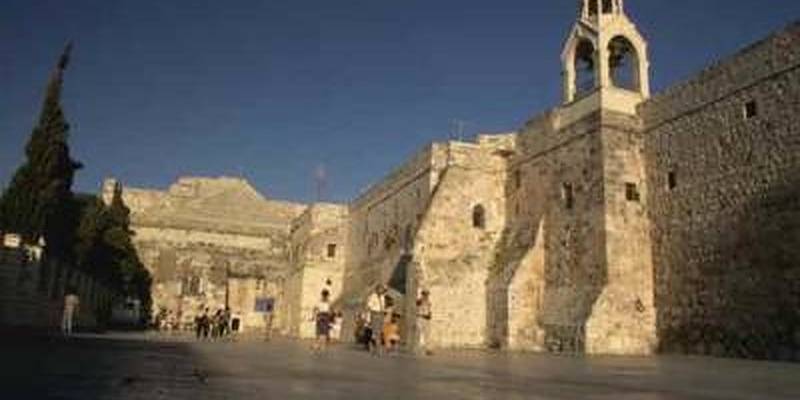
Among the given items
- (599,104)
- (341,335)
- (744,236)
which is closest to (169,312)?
(341,335)

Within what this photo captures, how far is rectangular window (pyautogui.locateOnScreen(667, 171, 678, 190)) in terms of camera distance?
20484 mm

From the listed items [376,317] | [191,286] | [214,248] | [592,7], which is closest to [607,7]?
[592,7]

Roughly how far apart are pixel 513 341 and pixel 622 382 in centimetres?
1391

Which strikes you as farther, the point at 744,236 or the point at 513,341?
the point at 513,341

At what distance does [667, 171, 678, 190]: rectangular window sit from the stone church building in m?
0.04

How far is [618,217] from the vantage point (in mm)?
20703

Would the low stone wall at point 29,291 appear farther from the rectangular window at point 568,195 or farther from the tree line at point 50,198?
the rectangular window at point 568,195

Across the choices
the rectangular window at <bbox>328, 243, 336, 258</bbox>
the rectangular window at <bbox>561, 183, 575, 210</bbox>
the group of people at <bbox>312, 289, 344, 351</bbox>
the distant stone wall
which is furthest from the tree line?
the distant stone wall

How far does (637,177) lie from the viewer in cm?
2150

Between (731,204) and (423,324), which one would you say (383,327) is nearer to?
(423,324)

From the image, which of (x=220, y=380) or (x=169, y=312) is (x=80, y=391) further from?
(x=169, y=312)

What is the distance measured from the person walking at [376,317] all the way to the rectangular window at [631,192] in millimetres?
8218

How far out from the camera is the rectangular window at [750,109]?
1794 cm

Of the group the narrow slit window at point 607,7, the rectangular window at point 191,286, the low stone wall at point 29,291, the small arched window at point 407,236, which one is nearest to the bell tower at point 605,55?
the narrow slit window at point 607,7
